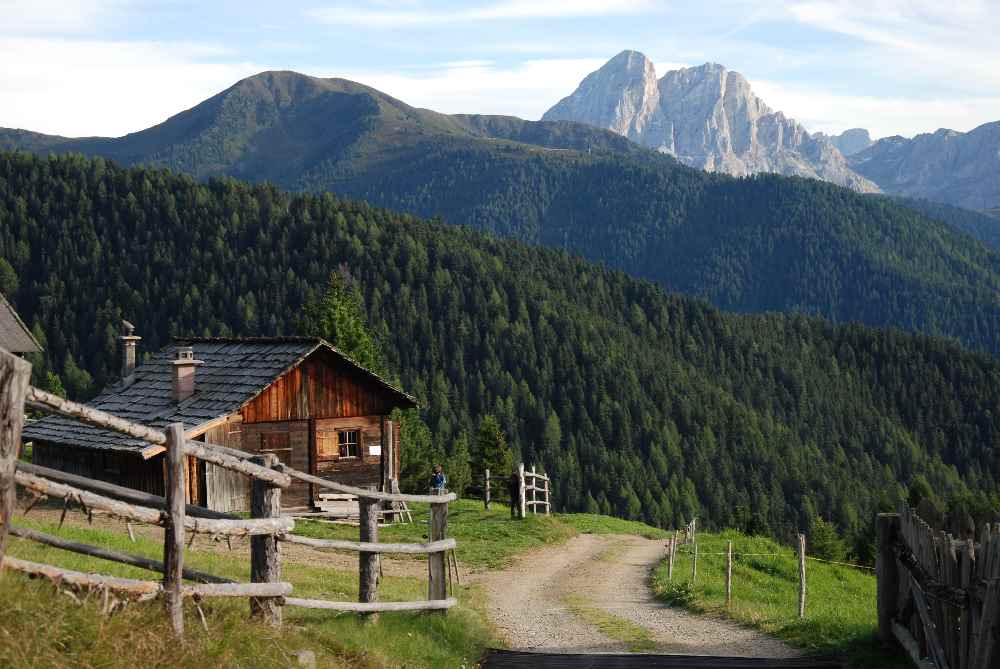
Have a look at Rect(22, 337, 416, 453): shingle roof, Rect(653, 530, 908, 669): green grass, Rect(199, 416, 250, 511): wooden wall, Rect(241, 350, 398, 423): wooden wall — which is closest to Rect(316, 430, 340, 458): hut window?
Rect(241, 350, 398, 423): wooden wall

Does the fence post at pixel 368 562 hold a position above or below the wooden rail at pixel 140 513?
below

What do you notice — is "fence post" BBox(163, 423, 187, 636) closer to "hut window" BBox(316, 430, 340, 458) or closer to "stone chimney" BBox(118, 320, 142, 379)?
"hut window" BBox(316, 430, 340, 458)

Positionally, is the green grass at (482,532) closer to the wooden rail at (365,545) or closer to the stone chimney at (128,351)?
the stone chimney at (128,351)

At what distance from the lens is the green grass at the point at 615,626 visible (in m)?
16.1

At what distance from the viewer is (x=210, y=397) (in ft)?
121

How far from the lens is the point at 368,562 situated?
538 inches

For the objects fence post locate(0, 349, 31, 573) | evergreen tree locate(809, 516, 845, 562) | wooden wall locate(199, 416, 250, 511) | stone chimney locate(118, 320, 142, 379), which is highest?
fence post locate(0, 349, 31, 573)

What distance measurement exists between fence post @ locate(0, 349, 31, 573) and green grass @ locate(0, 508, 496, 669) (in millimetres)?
668

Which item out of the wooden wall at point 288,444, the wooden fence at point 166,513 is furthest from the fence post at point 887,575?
the wooden wall at point 288,444

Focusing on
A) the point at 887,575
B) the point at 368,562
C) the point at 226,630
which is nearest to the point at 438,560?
the point at 368,562

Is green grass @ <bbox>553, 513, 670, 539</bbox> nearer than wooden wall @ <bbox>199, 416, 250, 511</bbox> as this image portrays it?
No

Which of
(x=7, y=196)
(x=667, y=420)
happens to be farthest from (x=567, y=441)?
(x=7, y=196)

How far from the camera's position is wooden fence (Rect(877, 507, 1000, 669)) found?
30.7 ft

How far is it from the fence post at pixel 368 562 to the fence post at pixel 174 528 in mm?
4408
